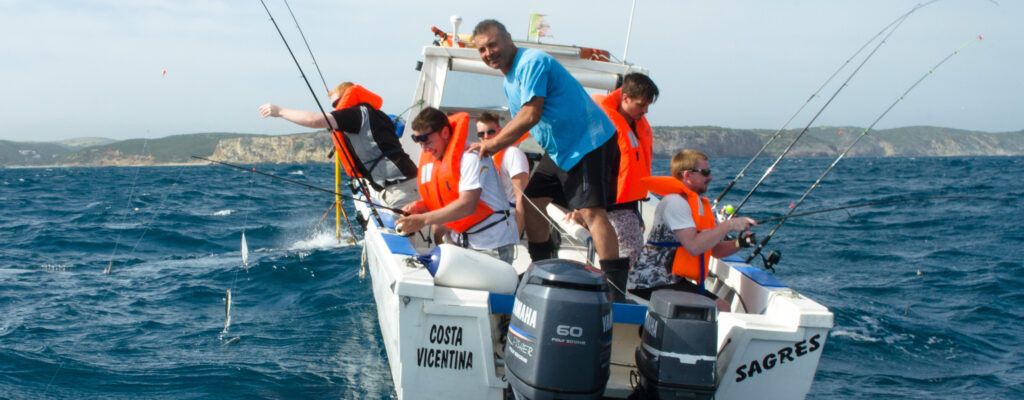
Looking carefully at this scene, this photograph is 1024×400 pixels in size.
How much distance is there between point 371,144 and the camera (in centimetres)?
510

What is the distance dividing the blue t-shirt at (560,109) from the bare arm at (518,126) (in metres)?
0.04

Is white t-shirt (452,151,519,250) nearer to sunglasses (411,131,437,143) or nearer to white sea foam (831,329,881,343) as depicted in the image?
sunglasses (411,131,437,143)

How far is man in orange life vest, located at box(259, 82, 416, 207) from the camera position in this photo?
4910mm

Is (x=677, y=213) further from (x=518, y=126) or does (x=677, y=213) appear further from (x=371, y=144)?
(x=371, y=144)

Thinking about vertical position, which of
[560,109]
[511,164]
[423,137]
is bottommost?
[511,164]

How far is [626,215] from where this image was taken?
3926mm

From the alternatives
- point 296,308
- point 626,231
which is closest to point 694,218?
point 626,231

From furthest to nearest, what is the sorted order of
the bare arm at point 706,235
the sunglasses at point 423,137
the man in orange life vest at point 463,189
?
the sunglasses at point 423,137, the man in orange life vest at point 463,189, the bare arm at point 706,235

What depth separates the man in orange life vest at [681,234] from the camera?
3475mm

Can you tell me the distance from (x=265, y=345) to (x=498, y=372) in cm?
263

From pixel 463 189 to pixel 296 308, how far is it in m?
3.42

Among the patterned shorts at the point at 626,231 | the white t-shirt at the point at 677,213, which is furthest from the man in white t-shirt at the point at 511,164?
the white t-shirt at the point at 677,213

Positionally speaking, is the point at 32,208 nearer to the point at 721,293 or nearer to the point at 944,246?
the point at 721,293

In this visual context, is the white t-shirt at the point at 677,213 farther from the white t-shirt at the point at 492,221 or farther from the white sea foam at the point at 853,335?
the white sea foam at the point at 853,335
